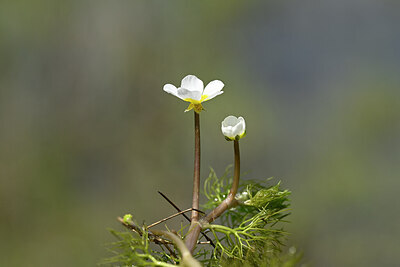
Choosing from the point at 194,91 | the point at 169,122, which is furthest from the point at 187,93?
the point at 169,122

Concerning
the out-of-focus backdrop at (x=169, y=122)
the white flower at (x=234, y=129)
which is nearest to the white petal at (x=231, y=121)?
the white flower at (x=234, y=129)

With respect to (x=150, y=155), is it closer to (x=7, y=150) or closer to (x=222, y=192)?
(x=7, y=150)

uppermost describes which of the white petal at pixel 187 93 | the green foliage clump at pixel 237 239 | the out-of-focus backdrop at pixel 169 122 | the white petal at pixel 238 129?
the out-of-focus backdrop at pixel 169 122

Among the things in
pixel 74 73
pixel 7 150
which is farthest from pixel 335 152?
pixel 7 150

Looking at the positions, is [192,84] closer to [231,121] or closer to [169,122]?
[231,121]

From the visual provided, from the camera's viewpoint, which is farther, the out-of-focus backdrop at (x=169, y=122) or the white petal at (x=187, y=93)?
the out-of-focus backdrop at (x=169, y=122)

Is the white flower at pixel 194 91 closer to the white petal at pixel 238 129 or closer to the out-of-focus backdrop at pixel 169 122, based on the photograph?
the white petal at pixel 238 129
